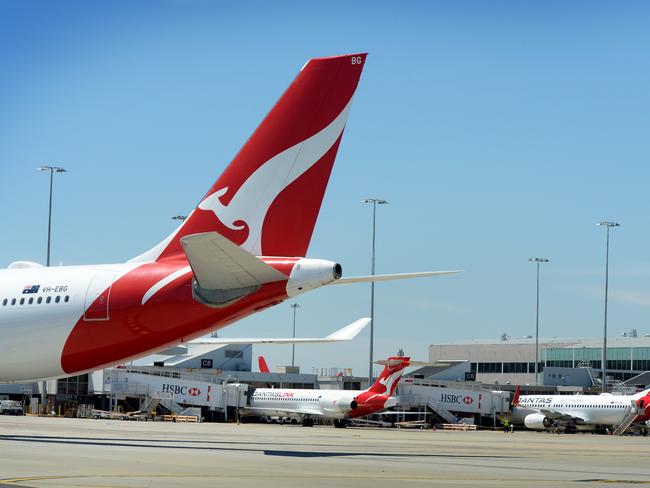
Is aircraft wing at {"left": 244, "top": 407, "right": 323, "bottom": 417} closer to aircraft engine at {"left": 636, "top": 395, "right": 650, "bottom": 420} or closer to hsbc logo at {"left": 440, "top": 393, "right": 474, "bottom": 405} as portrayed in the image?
hsbc logo at {"left": 440, "top": 393, "right": 474, "bottom": 405}

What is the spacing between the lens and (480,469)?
2372 centimetres

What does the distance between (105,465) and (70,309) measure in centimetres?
1001

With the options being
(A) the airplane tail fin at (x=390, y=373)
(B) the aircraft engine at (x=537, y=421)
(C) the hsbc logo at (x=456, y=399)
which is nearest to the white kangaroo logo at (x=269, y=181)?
(A) the airplane tail fin at (x=390, y=373)

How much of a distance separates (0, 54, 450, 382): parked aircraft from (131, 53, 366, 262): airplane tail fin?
3 cm

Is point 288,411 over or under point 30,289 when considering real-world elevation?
under

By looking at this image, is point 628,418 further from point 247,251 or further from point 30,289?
point 247,251

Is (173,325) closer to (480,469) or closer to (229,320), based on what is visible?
(229,320)

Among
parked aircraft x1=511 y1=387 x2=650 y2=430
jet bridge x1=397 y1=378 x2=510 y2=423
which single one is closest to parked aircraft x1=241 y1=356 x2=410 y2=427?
jet bridge x1=397 y1=378 x2=510 y2=423

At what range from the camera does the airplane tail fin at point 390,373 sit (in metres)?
75.2

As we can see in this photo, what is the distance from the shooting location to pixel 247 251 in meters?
27.8

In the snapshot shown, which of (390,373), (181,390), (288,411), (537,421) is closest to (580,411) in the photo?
(537,421)

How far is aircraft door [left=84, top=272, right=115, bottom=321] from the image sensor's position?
29781 millimetres

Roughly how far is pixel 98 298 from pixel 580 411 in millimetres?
61446

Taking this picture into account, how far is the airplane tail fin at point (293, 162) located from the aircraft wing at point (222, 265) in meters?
2.44
